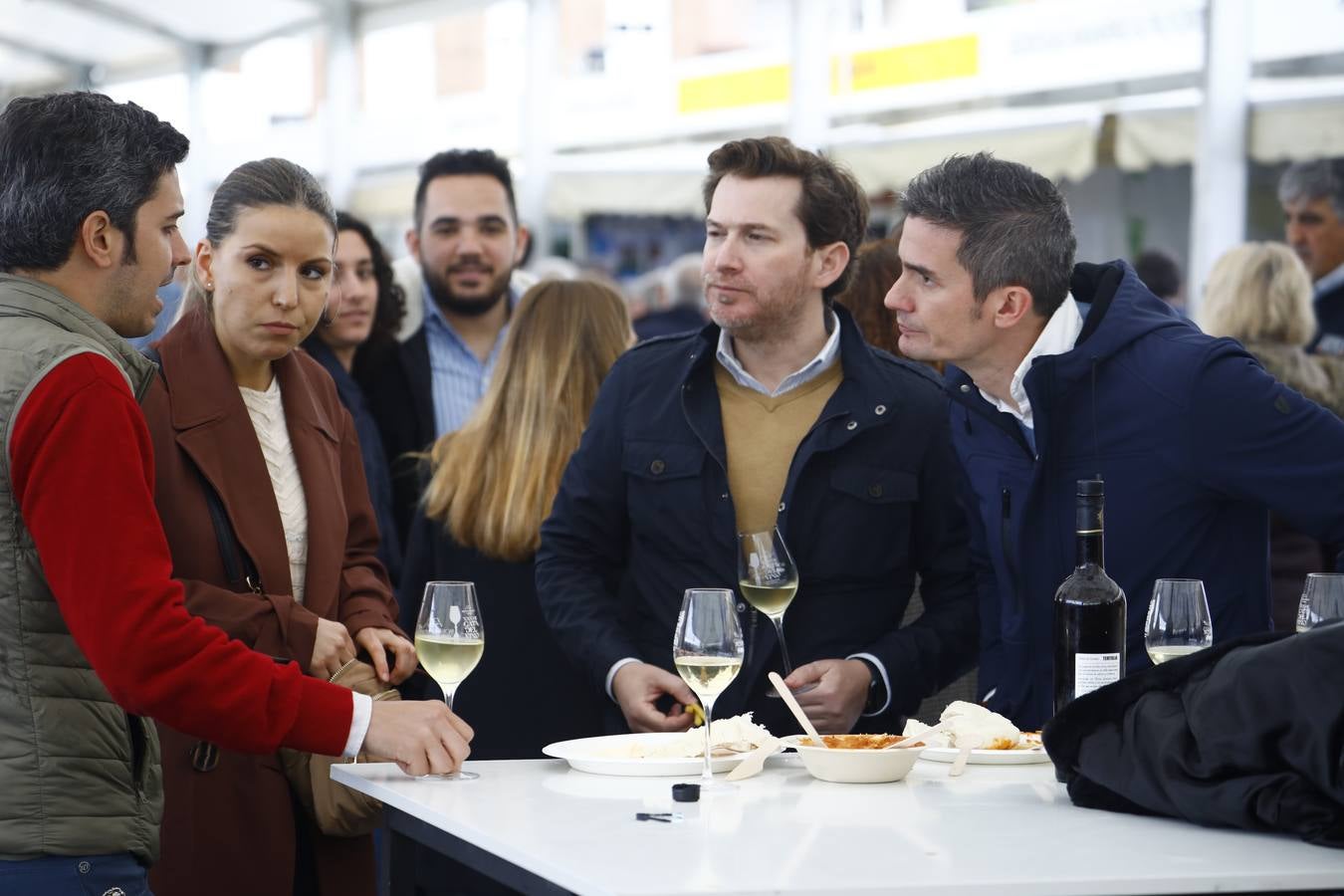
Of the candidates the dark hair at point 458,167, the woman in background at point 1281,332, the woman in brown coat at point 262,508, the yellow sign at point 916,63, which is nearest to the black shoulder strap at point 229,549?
the woman in brown coat at point 262,508

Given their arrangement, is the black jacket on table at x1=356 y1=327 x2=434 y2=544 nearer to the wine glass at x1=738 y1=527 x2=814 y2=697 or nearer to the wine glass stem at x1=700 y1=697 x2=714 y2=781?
the wine glass at x1=738 y1=527 x2=814 y2=697

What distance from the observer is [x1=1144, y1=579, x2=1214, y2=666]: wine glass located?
2.46 meters

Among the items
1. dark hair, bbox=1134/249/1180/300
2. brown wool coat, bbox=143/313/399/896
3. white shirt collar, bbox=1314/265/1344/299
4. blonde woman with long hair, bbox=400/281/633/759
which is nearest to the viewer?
brown wool coat, bbox=143/313/399/896

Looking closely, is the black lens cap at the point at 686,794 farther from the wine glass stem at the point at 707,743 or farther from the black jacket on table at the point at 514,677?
the black jacket on table at the point at 514,677

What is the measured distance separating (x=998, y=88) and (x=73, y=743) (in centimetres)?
909

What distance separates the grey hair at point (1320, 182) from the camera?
5.93 meters

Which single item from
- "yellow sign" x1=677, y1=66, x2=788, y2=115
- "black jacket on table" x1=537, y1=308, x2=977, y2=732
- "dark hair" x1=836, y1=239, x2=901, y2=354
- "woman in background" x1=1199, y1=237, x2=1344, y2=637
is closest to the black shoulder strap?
"black jacket on table" x1=537, y1=308, x2=977, y2=732

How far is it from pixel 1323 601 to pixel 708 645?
37.0 inches

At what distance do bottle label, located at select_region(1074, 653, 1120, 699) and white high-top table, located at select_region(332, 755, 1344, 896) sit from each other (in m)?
0.15

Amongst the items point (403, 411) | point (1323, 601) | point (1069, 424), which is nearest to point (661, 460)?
point (1069, 424)

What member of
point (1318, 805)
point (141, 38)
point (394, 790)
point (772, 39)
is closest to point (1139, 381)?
point (1318, 805)

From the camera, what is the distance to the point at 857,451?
3.30 meters

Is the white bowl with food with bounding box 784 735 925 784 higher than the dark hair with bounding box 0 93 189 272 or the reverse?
the reverse

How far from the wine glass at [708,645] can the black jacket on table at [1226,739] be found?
456 mm
